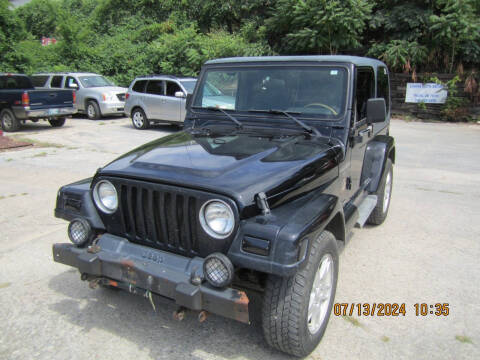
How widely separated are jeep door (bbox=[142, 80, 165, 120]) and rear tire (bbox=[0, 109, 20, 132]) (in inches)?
159

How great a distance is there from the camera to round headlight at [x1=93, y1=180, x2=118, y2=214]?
2.95 meters

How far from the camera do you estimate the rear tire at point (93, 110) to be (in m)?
15.6

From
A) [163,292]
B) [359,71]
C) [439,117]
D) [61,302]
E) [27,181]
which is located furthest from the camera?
[439,117]

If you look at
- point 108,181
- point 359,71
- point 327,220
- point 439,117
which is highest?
point 359,71

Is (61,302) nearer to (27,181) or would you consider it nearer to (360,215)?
(360,215)

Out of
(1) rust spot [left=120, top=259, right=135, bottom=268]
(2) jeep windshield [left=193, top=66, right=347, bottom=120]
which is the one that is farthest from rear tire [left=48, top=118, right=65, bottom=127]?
(1) rust spot [left=120, top=259, right=135, bottom=268]

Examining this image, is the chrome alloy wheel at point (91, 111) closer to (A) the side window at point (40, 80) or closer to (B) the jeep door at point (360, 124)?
(A) the side window at point (40, 80)

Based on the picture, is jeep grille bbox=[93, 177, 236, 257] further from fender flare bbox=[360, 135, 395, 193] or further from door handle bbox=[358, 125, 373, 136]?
fender flare bbox=[360, 135, 395, 193]

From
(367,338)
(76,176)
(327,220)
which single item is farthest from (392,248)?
(76,176)

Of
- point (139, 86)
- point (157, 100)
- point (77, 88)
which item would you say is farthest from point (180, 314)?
point (77, 88)

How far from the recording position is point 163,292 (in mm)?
2512

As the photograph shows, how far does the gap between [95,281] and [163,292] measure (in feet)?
2.25

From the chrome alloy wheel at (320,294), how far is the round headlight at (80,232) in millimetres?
1601

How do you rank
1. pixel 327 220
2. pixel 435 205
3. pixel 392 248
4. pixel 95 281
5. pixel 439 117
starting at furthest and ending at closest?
1. pixel 439 117
2. pixel 435 205
3. pixel 392 248
4. pixel 95 281
5. pixel 327 220
